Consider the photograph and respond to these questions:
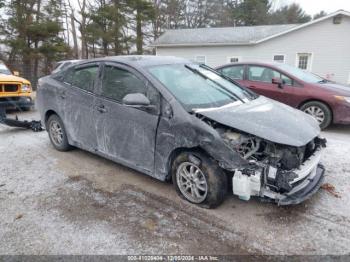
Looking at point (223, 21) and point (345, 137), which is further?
point (223, 21)

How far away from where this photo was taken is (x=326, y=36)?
15234 millimetres

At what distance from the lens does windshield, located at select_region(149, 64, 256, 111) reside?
333 cm

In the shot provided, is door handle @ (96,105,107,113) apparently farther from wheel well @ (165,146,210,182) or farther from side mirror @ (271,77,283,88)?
side mirror @ (271,77,283,88)

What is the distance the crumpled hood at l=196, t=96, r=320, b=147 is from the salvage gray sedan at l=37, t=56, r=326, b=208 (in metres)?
0.01

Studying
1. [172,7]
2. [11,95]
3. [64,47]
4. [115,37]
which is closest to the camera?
[11,95]

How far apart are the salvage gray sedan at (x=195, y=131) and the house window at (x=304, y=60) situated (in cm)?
1382

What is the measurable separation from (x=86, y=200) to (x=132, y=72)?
167cm

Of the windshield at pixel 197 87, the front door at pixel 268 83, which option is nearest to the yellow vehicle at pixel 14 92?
the windshield at pixel 197 87

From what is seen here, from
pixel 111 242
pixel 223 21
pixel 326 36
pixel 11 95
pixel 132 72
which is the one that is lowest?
pixel 111 242

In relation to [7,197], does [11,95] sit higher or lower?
higher

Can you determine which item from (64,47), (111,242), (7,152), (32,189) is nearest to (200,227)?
(111,242)

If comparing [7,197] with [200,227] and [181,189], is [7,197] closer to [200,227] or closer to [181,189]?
[181,189]

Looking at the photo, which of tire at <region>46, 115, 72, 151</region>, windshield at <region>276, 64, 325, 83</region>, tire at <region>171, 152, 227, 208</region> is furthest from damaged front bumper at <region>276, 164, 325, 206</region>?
windshield at <region>276, 64, 325, 83</region>

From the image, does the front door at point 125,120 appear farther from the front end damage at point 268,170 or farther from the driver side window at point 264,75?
the driver side window at point 264,75
